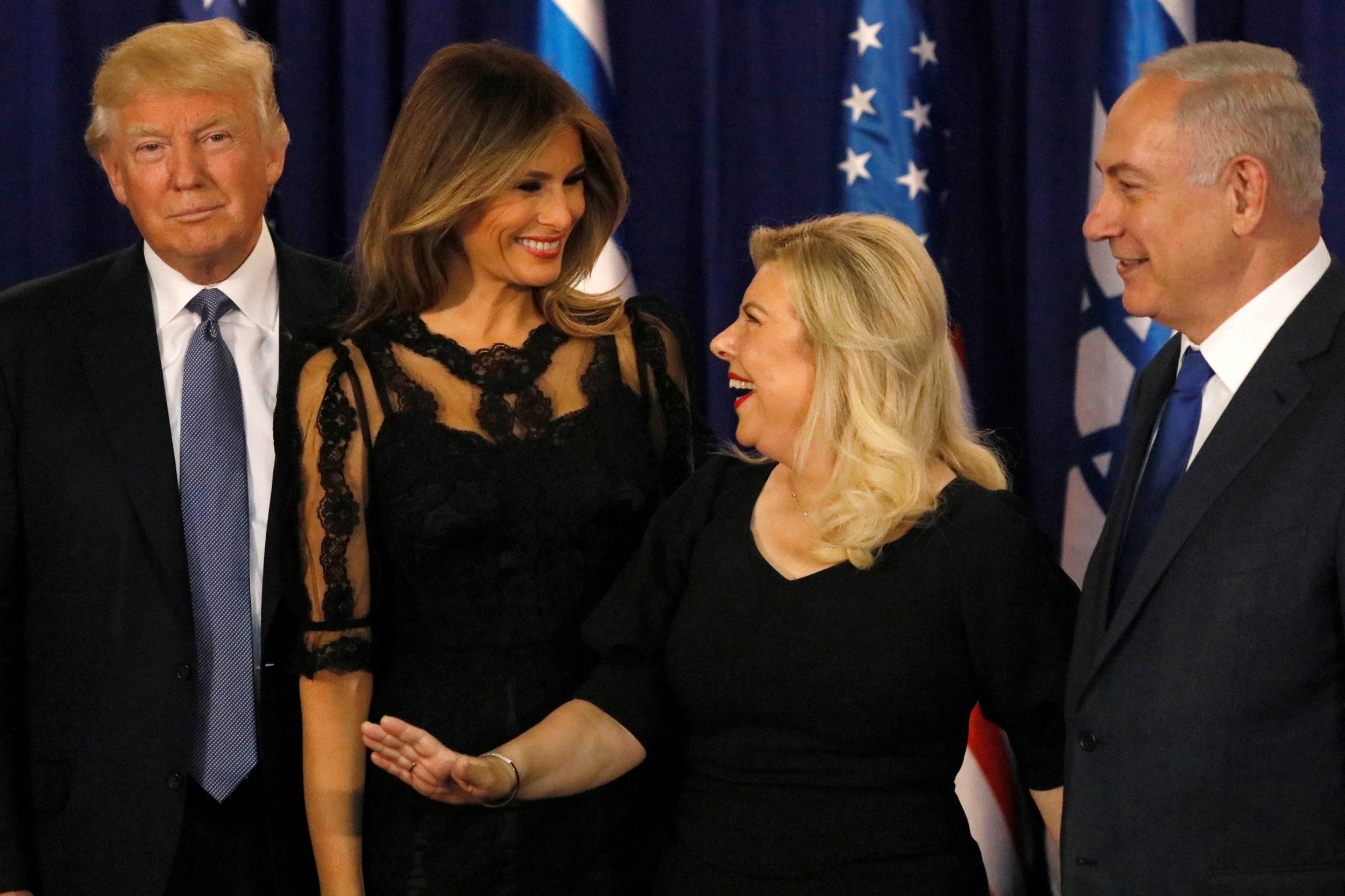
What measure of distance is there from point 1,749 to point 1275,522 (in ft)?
6.40

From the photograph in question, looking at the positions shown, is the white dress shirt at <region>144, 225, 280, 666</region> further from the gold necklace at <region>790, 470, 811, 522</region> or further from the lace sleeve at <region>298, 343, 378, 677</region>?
the gold necklace at <region>790, 470, 811, 522</region>

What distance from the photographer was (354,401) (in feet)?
8.16

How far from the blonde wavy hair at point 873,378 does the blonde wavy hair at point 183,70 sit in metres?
1.08

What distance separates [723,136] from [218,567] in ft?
4.61

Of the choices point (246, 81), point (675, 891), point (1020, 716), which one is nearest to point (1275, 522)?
point (1020, 716)

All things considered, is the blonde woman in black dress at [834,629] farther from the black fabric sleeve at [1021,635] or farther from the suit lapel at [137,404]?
the suit lapel at [137,404]

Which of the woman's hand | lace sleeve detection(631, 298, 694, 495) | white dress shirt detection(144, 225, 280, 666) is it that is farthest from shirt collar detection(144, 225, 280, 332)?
the woman's hand

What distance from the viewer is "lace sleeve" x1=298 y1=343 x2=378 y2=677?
2.44 metres

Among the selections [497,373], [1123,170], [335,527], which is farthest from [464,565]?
[1123,170]

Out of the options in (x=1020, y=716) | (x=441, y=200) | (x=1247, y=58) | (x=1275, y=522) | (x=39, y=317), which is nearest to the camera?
(x=1275, y=522)

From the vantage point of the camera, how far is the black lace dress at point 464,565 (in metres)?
2.45

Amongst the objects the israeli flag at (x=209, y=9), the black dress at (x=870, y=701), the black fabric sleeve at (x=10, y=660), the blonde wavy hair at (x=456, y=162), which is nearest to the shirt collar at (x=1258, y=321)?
the black dress at (x=870, y=701)

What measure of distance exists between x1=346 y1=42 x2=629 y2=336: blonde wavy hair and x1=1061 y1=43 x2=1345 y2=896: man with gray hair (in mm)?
870

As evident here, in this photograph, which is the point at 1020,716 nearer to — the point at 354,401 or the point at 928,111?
the point at 354,401
